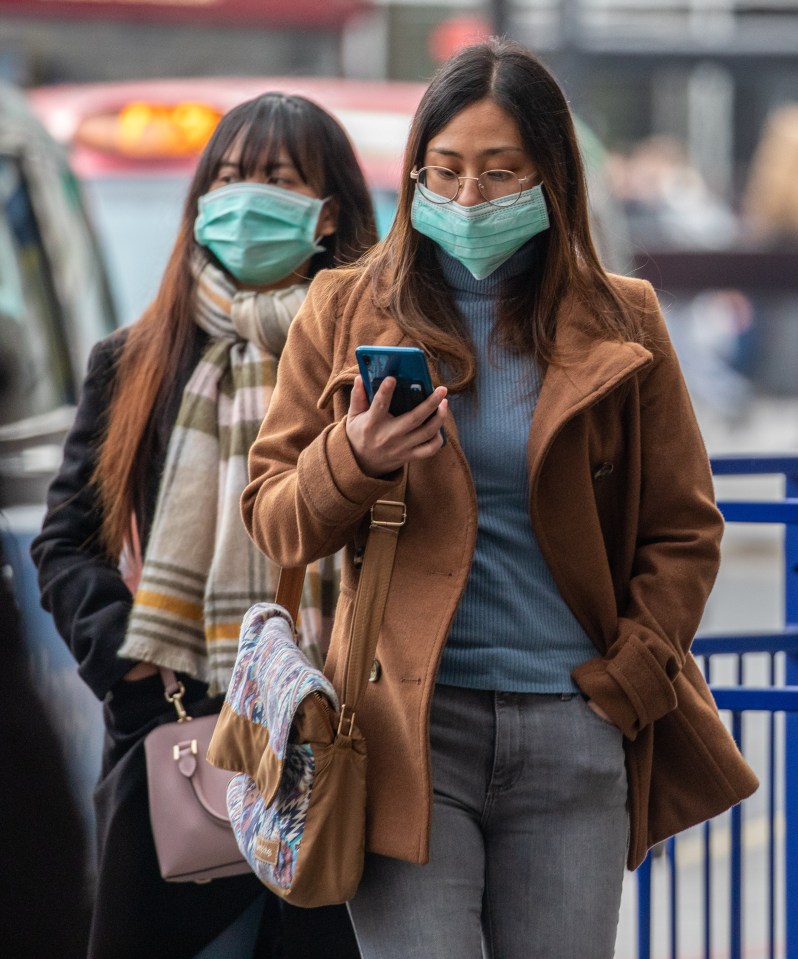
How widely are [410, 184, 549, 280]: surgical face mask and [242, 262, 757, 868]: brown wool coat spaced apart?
0.12 meters

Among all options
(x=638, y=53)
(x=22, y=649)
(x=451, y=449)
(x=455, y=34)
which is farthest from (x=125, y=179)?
(x=638, y=53)

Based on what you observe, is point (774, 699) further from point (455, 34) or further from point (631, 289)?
point (455, 34)

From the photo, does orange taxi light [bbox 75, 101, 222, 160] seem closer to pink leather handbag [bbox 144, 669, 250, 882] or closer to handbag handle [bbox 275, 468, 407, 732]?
pink leather handbag [bbox 144, 669, 250, 882]

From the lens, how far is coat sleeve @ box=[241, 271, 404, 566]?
78.7 inches

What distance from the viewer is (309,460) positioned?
6.66 feet

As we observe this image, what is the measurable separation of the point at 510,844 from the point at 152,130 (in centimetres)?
519

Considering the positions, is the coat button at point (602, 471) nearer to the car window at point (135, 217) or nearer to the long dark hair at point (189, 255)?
the long dark hair at point (189, 255)

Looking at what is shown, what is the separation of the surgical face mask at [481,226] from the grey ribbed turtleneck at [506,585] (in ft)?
0.57

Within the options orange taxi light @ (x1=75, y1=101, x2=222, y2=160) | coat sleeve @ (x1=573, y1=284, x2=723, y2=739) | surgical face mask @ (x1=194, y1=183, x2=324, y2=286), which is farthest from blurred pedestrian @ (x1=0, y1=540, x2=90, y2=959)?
orange taxi light @ (x1=75, y1=101, x2=222, y2=160)

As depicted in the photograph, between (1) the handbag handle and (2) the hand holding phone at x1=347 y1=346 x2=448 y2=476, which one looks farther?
(1) the handbag handle

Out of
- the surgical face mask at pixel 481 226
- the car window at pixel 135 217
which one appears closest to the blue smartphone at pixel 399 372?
the surgical face mask at pixel 481 226

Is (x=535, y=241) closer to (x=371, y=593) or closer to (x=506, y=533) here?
(x=506, y=533)

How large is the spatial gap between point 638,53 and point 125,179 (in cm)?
1586

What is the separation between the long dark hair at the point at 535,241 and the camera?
2.15 meters
